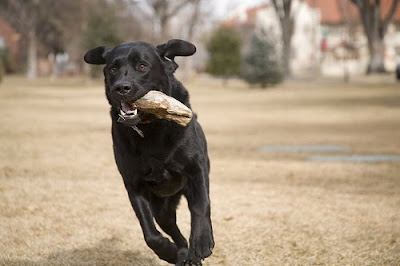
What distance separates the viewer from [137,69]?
423 centimetres

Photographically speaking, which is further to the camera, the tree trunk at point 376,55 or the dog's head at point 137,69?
the tree trunk at point 376,55

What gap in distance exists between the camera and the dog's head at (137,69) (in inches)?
160

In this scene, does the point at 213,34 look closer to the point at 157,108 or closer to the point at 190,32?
the point at 190,32

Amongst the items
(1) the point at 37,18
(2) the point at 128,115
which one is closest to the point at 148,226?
(2) the point at 128,115

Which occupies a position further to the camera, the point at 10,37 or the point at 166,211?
the point at 10,37

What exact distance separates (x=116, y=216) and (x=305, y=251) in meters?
2.28

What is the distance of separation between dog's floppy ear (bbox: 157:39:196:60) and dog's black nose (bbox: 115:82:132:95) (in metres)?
0.52

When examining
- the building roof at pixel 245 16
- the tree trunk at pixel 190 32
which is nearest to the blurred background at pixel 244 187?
the tree trunk at pixel 190 32

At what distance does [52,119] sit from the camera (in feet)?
67.1

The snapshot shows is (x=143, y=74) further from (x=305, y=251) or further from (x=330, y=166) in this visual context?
(x=330, y=166)

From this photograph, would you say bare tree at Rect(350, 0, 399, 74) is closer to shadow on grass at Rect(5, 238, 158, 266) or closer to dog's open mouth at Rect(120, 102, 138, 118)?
shadow on grass at Rect(5, 238, 158, 266)

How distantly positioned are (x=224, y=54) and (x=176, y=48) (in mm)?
48351

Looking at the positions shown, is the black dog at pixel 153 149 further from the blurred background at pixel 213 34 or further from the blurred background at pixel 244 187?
the blurred background at pixel 213 34

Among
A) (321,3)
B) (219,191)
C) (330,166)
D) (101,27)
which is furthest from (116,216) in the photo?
(321,3)
